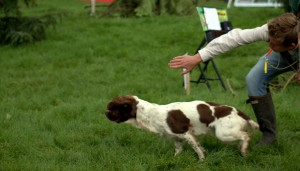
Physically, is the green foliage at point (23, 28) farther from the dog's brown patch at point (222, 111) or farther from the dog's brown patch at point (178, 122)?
the dog's brown patch at point (222, 111)

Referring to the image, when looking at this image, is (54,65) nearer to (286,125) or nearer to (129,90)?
(129,90)

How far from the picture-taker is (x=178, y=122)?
4969 millimetres

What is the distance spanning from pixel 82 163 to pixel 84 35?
834 cm

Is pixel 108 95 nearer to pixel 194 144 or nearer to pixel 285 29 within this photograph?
pixel 194 144

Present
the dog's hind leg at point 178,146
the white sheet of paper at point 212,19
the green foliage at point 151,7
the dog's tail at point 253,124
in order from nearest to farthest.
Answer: the dog's tail at point 253,124, the dog's hind leg at point 178,146, the white sheet of paper at point 212,19, the green foliage at point 151,7

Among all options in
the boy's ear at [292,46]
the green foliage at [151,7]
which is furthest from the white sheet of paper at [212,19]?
the green foliage at [151,7]

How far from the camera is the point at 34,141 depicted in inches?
220

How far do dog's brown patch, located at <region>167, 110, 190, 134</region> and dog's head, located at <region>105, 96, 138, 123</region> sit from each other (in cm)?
39

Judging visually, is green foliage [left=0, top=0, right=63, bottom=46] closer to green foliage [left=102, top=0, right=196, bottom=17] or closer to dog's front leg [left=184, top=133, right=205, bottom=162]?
green foliage [left=102, top=0, right=196, bottom=17]

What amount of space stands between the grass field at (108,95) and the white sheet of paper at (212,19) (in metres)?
1.11

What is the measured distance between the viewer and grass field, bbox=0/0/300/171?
16.2 ft

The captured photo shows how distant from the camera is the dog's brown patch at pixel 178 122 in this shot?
495 centimetres

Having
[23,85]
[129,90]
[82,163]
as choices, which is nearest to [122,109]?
[82,163]

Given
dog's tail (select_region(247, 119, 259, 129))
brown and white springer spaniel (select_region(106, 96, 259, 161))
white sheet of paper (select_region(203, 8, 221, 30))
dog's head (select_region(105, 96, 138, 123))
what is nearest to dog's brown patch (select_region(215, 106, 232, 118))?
brown and white springer spaniel (select_region(106, 96, 259, 161))
